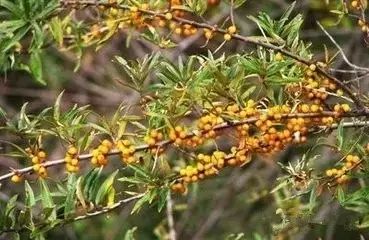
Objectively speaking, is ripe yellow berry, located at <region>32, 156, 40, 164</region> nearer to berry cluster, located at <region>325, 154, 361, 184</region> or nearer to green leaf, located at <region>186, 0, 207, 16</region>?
green leaf, located at <region>186, 0, 207, 16</region>

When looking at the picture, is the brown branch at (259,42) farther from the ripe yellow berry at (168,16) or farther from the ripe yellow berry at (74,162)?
the ripe yellow berry at (74,162)

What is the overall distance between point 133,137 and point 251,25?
200 cm

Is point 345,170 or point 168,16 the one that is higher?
point 168,16

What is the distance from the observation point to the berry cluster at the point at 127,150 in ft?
4.83

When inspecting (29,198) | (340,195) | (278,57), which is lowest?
(340,195)

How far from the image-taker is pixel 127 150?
4.83 feet

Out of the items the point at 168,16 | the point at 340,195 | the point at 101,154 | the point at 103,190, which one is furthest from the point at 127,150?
the point at 340,195

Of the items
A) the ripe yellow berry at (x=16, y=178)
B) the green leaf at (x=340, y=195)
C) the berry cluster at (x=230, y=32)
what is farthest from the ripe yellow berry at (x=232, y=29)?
the ripe yellow berry at (x=16, y=178)

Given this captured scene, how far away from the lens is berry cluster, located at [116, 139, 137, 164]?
1.47 m

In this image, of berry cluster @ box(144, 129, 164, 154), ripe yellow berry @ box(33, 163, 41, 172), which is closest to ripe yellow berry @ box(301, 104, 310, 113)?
berry cluster @ box(144, 129, 164, 154)

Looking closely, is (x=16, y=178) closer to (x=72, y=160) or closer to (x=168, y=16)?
(x=72, y=160)

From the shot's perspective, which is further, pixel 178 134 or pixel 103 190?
pixel 103 190

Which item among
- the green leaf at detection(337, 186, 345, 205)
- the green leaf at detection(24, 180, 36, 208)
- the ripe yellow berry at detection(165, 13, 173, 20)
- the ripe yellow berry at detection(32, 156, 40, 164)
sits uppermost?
the ripe yellow berry at detection(165, 13, 173, 20)

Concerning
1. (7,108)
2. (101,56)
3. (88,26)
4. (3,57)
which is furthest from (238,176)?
(3,57)
